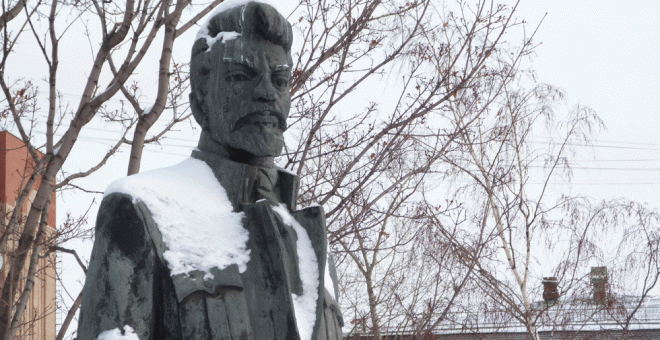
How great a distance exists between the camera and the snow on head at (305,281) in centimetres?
234

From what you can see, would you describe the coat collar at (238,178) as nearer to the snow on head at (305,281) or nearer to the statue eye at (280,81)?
the snow on head at (305,281)

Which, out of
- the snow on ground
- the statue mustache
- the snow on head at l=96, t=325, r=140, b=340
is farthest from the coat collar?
the snow on head at l=96, t=325, r=140, b=340

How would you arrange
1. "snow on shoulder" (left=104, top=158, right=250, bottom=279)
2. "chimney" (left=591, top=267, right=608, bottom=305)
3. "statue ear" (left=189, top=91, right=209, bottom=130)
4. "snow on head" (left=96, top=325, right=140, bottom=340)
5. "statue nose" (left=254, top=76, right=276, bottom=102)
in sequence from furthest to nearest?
"chimney" (left=591, top=267, right=608, bottom=305) → "statue ear" (left=189, top=91, right=209, bottom=130) → "statue nose" (left=254, top=76, right=276, bottom=102) → "snow on shoulder" (left=104, top=158, right=250, bottom=279) → "snow on head" (left=96, top=325, right=140, bottom=340)

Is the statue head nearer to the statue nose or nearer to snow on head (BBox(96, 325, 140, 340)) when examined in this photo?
the statue nose

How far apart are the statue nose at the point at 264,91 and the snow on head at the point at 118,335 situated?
793 millimetres

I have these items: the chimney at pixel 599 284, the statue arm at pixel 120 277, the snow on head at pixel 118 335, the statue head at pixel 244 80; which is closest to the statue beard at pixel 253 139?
the statue head at pixel 244 80

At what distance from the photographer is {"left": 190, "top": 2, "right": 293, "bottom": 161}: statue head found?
2.46 meters

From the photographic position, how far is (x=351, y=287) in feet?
47.0

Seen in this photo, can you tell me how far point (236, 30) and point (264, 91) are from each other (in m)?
0.23

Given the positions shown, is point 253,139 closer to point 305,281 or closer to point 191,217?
point 191,217

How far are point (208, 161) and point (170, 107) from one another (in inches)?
188

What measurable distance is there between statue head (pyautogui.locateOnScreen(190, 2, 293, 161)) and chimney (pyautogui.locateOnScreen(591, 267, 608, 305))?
972cm

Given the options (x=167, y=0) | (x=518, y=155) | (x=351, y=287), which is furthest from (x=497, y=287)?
(x=167, y=0)

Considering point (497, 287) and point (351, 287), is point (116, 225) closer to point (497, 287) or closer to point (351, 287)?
point (497, 287)
